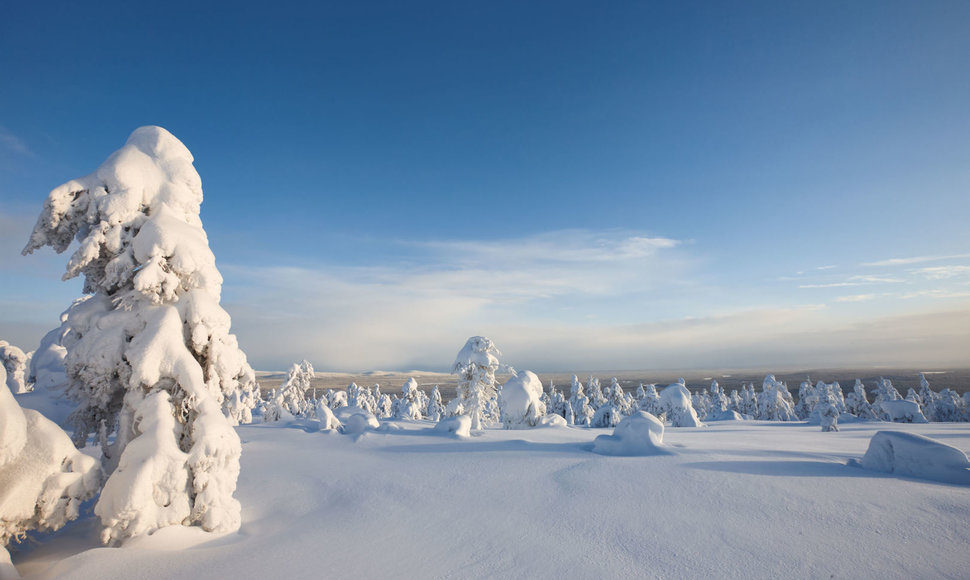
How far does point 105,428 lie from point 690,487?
42.8 feet

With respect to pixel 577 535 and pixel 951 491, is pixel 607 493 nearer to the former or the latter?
pixel 577 535

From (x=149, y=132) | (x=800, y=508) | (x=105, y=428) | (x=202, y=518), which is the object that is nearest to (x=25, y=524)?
(x=202, y=518)

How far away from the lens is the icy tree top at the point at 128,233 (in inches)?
320

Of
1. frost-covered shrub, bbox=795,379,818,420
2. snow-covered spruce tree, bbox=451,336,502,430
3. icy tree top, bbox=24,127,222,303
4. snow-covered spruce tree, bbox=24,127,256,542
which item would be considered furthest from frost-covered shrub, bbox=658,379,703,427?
frost-covered shrub, bbox=795,379,818,420

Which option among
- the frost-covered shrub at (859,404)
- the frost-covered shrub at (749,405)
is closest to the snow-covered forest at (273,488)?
the frost-covered shrub at (859,404)

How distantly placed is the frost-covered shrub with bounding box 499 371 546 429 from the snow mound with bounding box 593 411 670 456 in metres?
13.5

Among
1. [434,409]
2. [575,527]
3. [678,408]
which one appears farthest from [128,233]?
[434,409]

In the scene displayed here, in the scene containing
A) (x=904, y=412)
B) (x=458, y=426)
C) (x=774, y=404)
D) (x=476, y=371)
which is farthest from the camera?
(x=774, y=404)

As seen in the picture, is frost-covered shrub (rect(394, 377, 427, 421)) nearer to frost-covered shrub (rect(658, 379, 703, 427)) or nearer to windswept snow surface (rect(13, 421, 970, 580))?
frost-covered shrub (rect(658, 379, 703, 427))

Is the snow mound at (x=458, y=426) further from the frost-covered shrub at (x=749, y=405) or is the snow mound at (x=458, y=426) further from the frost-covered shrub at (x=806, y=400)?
the frost-covered shrub at (x=749, y=405)

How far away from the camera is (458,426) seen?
17.8 m

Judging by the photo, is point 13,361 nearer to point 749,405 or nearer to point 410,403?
point 410,403

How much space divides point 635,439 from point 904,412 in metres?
39.7

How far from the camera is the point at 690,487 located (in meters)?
8.78
